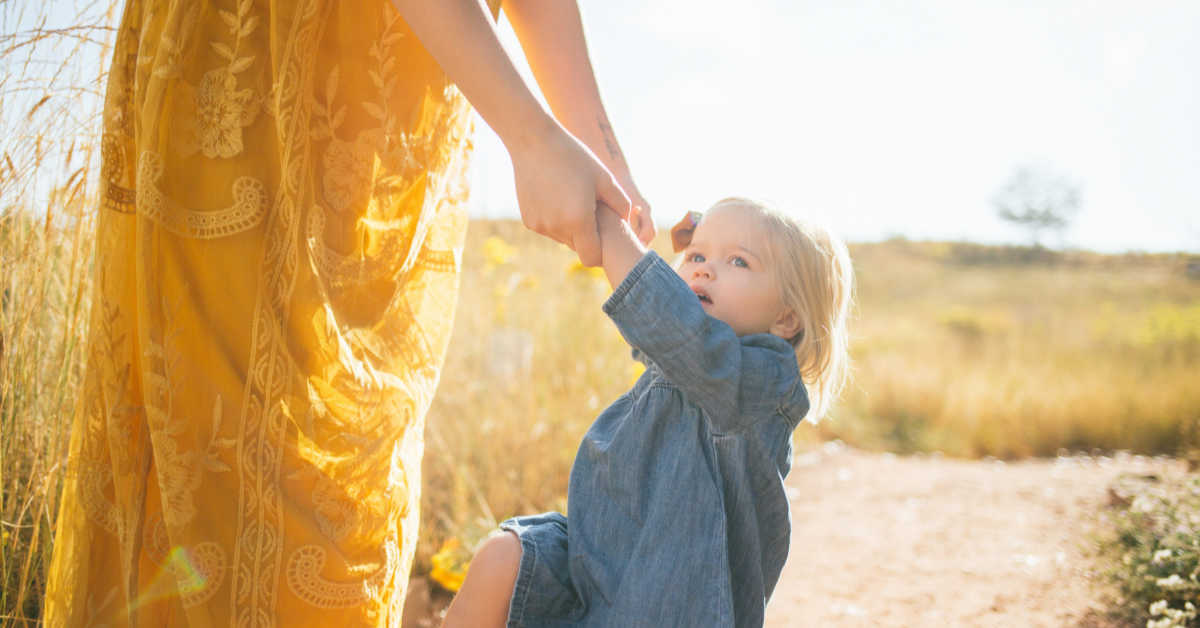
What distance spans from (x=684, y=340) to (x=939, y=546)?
2747 mm

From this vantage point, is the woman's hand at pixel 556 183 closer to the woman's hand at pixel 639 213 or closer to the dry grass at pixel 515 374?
the woman's hand at pixel 639 213

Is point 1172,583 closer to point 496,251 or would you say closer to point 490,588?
point 490,588

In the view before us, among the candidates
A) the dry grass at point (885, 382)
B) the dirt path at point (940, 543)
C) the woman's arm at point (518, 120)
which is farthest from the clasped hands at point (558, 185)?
the dirt path at point (940, 543)

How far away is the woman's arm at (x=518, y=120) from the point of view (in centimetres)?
107

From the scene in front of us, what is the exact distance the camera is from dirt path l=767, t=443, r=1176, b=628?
2609 millimetres

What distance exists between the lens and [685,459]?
129 centimetres

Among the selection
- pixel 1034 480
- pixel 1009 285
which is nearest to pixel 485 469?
pixel 1034 480

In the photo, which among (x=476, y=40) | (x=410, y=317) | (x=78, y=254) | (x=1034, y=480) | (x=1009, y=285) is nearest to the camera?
(x=476, y=40)

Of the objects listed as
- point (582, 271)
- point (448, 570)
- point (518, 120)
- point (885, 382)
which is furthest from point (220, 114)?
point (885, 382)

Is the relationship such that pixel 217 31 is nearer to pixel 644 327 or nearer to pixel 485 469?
pixel 644 327

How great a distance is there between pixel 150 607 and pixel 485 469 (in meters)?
2.21

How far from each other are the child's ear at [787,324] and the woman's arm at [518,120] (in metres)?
0.47

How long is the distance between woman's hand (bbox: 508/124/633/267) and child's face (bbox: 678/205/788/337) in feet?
1.13

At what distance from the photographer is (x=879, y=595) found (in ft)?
9.18
